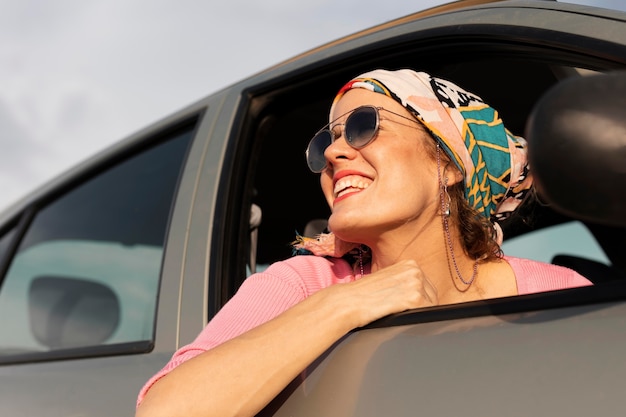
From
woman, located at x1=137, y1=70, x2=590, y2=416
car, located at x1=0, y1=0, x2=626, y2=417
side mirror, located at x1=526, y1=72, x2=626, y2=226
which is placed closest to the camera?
side mirror, located at x1=526, y1=72, x2=626, y2=226

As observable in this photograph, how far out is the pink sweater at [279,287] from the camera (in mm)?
1738

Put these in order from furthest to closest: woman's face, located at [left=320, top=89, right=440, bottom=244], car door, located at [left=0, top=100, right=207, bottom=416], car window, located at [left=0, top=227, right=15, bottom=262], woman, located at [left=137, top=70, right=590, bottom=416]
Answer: car window, located at [left=0, top=227, right=15, bottom=262]
car door, located at [left=0, top=100, right=207, bottom=416]
woman's face, located at [left=320, top=89, right=440, bottom=244]
woman, located at [left=137, top=70, right=590, bottom=416]

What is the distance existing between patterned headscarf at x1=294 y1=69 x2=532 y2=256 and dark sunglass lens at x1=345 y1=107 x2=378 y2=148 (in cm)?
7

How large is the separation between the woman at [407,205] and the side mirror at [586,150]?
665mm

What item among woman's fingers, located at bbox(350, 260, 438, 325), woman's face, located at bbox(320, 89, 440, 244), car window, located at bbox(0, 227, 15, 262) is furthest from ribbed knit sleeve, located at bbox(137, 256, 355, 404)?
car window, located at bbox(0, 227, 15, 262)

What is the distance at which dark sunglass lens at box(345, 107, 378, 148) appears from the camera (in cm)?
202

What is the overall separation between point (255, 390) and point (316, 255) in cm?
60

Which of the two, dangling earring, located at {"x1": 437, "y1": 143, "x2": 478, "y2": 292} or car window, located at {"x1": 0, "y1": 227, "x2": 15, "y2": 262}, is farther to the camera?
car window, located at {"x1": 0, "y1": 227, "x2": 15, "y2": 262}

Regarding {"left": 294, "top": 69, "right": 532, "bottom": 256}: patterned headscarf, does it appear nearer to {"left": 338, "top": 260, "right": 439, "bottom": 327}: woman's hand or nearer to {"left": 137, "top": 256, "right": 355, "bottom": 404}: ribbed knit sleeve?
{"left": 137, "top": 256, "right": 355, "bottom": 404}: ribbed knit sleeve

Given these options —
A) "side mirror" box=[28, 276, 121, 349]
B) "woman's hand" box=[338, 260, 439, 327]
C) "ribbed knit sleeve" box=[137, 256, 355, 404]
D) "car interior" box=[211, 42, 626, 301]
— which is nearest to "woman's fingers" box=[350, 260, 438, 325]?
"woman's hand" box=[338, 260, 439, 327]

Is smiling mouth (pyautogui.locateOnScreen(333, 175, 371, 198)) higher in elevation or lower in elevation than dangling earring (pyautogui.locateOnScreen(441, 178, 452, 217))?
higher

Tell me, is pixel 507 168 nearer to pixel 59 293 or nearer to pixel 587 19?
pixel 587 19

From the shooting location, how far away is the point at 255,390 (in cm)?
157

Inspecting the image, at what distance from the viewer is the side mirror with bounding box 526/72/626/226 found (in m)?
1.03
